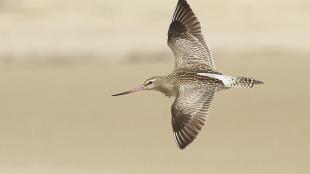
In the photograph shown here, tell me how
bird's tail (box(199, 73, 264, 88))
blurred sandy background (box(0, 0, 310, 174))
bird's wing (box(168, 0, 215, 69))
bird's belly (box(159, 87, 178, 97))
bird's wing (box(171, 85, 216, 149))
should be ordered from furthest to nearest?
blurred sandy background (box(0, 0, 310, 174)), bird's wing (box(168, 0, 215, 69)), bird's belly (box(159, 87, 178, 97)), bird's tail (box(199, 73, 264, 88)), bird's wing (box(171, 85, 216, 149))

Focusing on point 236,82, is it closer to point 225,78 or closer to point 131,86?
point 225,78

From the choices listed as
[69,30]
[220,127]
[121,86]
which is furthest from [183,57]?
[69,30]

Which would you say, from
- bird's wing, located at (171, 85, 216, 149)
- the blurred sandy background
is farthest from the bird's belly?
the blurred sandy background

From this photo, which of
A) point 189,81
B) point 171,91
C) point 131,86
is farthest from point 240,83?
point 131,86

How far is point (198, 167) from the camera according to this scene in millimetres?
8820

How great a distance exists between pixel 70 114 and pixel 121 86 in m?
0.88

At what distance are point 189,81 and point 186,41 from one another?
1.81 ft

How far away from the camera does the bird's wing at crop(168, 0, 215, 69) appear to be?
7.40m

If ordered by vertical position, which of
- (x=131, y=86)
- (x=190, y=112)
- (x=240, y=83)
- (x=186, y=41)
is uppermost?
(x=186, y=41)

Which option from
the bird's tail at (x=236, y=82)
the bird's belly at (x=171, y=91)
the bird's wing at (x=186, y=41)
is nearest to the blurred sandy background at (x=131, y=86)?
the bird's wing at (x=186, y=41)

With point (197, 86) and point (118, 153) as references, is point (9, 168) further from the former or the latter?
point (197, 86)

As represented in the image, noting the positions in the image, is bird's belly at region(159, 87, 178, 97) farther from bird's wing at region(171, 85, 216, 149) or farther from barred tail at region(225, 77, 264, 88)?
barred tail at region(225, 77, 264, 88)

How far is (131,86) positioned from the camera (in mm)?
10859

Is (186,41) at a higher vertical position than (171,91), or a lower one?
higher
